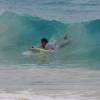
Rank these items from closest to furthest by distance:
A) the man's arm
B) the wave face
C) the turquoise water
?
the turquoise water → the man's arm → the wave face

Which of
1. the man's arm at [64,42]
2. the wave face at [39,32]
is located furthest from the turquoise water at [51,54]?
the man's arm at [64,42]

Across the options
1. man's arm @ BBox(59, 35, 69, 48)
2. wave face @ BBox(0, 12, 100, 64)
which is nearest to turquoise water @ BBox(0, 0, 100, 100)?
wave face @ BBox(0, 12, 100, 64)

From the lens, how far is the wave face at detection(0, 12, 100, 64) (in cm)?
1858

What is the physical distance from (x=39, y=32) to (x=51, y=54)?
283 inches

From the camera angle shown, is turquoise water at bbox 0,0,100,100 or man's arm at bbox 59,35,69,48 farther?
man's arm at bbox 59,35,69,48

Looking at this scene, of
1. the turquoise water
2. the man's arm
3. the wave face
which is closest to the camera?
the turquoise water

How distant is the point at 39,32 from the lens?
70.8 ft

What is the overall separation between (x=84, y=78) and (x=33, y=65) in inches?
99.2

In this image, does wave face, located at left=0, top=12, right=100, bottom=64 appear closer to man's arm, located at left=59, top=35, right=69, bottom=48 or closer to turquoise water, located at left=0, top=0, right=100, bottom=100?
turquoise water, located at left=0, top=0, right=100, bottom=100

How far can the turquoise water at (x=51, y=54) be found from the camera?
7934 millimetres

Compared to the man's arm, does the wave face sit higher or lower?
higher

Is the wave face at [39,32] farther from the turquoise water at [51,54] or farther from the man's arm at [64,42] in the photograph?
the man's arm at [64,42]

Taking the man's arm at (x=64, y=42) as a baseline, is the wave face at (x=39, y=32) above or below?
above

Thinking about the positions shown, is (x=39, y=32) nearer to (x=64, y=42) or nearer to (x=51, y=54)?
(x=64, y=42)
